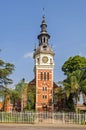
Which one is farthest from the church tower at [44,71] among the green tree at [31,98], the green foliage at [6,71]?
the green foliage at [6,71]

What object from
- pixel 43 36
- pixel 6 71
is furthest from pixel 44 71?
pixel 6 71

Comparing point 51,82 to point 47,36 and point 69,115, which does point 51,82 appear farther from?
point 69,115

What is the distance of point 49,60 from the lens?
238ft

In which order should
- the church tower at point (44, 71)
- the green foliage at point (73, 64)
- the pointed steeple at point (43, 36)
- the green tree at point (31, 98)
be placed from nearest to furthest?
the green foliage at point (73, 64) < the green tree at point (31, 98) < the church tower at point (44, 71) < the pointed steeple at point (43, 36)

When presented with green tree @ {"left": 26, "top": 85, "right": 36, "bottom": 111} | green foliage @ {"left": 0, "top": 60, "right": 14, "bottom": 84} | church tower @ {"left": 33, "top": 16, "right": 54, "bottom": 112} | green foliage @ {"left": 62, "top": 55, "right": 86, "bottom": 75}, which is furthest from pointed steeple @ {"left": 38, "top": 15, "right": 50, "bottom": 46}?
green foliage @ {"left": 0, "top": 60, "right": 14, "bottom": 84}

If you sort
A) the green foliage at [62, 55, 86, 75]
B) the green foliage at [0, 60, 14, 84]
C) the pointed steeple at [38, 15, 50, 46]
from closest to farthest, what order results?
the green foliage at [0, 60, 14, 84] → the green foliage at [62, 55, 86, 75] → the pointed steeple at [38, 15, 50, 46]

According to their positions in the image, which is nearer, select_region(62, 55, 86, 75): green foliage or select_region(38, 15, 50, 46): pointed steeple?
select_region(62, 55, 86, 75): green foliage

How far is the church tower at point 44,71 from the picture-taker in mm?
69062

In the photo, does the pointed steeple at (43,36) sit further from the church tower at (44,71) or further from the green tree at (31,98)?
the green tree at (31,98)

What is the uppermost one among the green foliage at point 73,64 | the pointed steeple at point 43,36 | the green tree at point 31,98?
the pointed steeple at point 43,36

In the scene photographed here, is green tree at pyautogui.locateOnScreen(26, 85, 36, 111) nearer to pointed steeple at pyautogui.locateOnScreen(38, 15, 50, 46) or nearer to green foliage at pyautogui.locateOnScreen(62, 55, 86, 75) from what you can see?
pointed steeple at pyautogui.locateOnScreen(38, 15, 50, 46)

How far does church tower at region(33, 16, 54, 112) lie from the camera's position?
2719 inches

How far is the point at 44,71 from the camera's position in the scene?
71438 millimetres

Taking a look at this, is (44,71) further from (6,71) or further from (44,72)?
(6,71)
